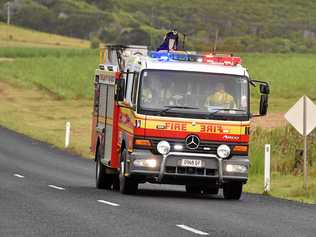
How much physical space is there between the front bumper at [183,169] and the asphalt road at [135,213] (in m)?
0.44

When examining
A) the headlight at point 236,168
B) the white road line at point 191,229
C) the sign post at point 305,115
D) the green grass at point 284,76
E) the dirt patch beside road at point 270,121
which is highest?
the sign post at point 305,115

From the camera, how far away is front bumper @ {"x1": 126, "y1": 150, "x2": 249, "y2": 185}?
71.0 ft

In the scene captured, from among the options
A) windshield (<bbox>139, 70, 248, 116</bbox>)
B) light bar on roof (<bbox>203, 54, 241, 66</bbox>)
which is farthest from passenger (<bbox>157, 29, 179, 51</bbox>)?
windshield (<bbox>139, 70, 248, 116</bbox>)

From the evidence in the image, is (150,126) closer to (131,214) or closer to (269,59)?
(131,214)

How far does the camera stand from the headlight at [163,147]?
21.7m

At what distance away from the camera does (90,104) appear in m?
73.8

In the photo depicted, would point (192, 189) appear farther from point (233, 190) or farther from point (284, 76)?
point (284, 76)

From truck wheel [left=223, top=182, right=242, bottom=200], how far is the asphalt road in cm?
24

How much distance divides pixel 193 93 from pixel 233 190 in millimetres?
2246

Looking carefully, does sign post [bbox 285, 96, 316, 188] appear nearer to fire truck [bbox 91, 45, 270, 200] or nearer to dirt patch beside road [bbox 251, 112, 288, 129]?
fire truck [bbox 91, 45, 270, 200]

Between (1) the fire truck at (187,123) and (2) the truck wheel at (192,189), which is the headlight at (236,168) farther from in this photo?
(2) the truck wheel at (192,189)

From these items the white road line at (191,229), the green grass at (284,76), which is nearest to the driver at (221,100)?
the white road line at (191,229)

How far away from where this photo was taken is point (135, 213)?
17844 millimetres

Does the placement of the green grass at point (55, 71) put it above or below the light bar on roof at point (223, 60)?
below
